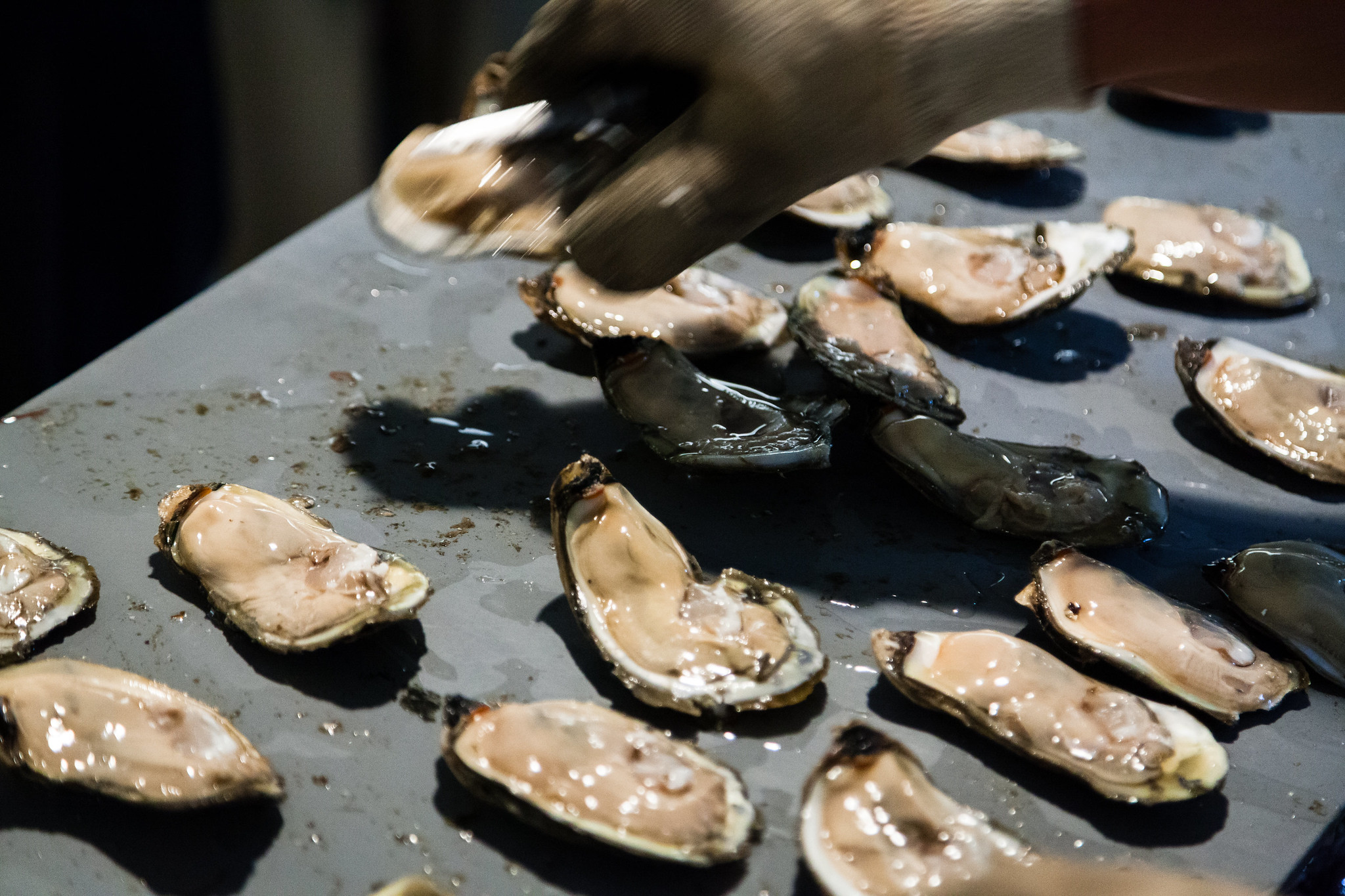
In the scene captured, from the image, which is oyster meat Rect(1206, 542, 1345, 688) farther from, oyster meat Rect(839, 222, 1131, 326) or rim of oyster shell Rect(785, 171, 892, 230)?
rim of oyster shell Rect(785, 171, 892, 230)

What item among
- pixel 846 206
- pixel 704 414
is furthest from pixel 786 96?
pixel 846 206

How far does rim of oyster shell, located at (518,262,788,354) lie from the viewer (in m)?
1.65

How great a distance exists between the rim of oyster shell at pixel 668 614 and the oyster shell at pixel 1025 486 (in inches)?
12.3

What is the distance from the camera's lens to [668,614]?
3.93ft

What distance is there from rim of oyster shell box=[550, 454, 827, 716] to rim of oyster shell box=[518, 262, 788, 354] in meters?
0.42

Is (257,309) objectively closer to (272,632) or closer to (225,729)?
(272,632)

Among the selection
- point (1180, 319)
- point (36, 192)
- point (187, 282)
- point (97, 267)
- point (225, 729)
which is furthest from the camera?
point (187, 282)

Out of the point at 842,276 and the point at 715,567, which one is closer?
the point at 715,567

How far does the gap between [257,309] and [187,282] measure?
148cm

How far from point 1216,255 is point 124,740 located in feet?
6.28

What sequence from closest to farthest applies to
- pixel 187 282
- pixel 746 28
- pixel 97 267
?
pixel 746 28, pixel 97 267, pixel 187 282

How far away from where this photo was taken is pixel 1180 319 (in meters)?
1.88

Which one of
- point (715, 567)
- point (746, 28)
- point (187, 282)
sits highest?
point (746, 28)

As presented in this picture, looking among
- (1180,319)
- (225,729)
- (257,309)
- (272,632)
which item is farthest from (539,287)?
(1180,319)
